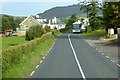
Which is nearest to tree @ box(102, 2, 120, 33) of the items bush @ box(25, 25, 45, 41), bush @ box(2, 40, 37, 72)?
bush @ box(25, 25, 45, 41)

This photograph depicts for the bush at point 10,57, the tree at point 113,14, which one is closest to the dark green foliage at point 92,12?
the tree at point 113,14

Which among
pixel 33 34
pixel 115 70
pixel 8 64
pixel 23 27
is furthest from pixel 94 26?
pixel 8 64

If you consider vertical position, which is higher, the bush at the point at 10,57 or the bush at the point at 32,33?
the bush at the point at 32,33

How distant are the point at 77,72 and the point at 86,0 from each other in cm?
6176

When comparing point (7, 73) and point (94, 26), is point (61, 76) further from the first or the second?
point (94, 26)

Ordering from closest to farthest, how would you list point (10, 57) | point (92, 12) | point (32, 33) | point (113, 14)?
point (10, 57) → point (32, 33) → point (113, 14) → point (92, 12)

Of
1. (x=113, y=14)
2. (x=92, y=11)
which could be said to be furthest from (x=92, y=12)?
(x=113, y=14)

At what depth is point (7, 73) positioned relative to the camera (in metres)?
11.6

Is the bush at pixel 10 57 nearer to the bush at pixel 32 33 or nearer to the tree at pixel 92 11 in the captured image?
the bush at pixel 32 33

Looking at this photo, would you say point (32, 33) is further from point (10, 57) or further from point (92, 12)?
point (92, 12)

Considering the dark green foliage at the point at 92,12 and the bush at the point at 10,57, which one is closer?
the bush at the point at 10,57

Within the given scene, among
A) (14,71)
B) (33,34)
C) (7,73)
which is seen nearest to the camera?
(7,73)

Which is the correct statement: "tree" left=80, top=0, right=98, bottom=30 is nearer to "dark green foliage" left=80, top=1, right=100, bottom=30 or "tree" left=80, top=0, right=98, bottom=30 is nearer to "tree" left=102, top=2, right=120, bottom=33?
"dark green foliage" left=80, top=1, right=100, bottom=30

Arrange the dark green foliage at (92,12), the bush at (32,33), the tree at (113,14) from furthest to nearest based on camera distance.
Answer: the dark green foliage at (92,12)
the tree at (113,14)
the bush at (32,33)
